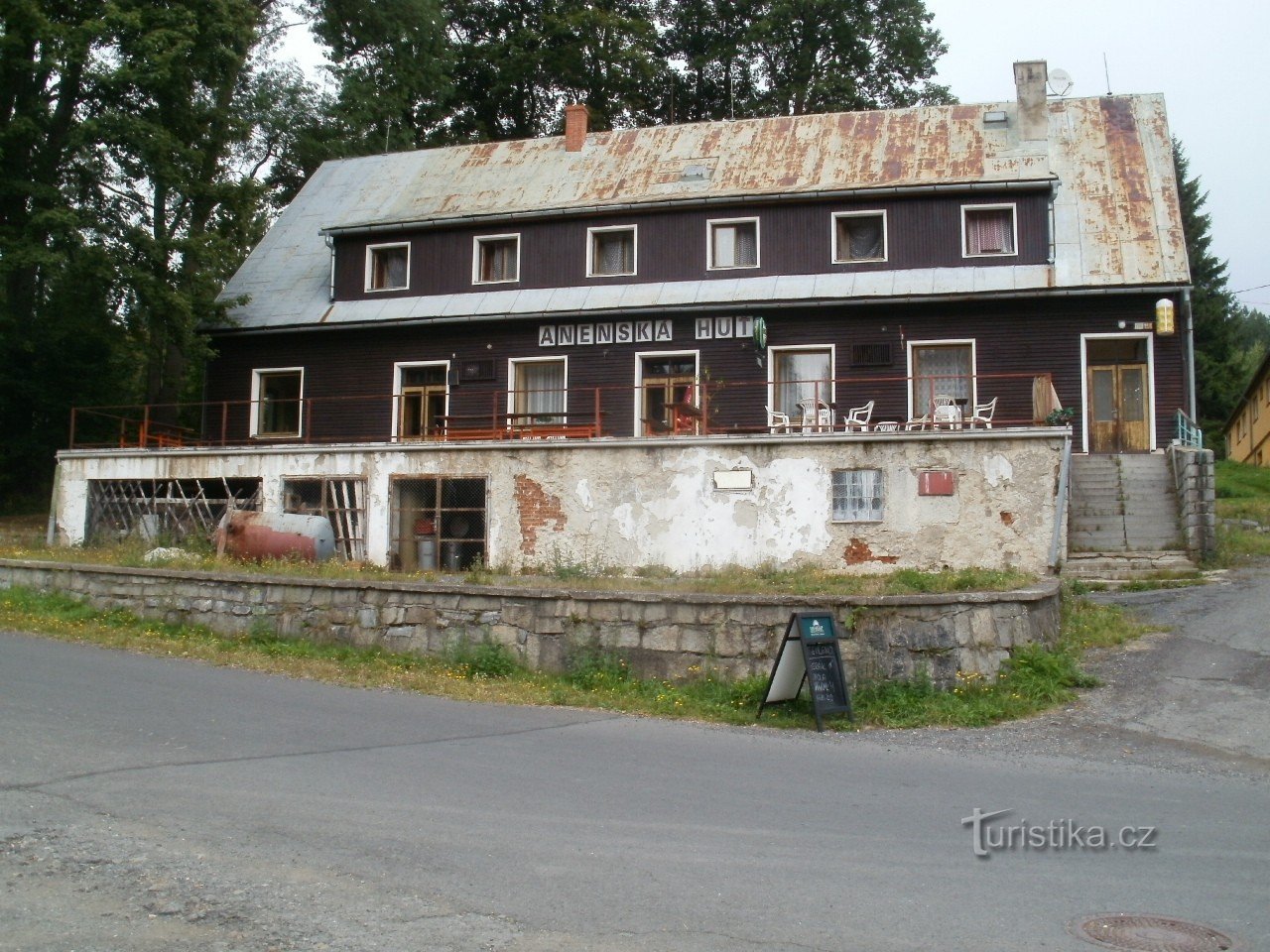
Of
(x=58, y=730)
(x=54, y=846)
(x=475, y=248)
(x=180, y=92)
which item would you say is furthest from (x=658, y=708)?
(x=180, y=92)

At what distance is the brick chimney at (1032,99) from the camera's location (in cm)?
2850

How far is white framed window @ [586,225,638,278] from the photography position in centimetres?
2809

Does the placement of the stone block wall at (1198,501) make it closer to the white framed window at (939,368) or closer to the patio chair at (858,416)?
the white framed window at (939,368)

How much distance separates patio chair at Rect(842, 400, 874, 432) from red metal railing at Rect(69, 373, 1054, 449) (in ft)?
0.70

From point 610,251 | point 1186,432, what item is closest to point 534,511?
point 610,251

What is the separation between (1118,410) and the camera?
25.0 m

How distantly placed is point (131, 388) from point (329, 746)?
28.8 meters

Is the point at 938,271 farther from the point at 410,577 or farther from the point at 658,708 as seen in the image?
the point at 658,708

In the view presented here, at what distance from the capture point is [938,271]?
1018 inches

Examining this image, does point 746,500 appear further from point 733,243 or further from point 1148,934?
point 1148,934

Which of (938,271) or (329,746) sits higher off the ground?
(938,271)

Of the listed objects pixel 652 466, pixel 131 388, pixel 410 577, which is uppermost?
pixel 131 388

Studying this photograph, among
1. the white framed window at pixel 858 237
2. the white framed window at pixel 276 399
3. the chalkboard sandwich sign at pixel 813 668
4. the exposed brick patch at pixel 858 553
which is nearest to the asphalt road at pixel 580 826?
the chalkboard sandwich sign at pixel 813 668

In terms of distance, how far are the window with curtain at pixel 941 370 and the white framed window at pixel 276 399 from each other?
1410cm
